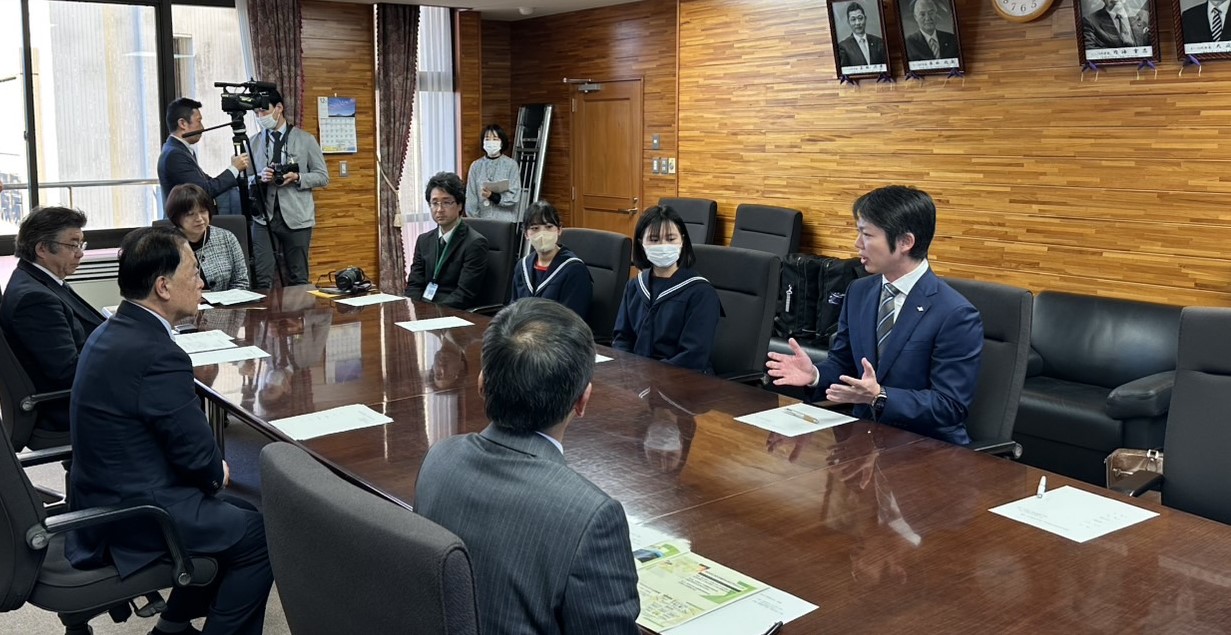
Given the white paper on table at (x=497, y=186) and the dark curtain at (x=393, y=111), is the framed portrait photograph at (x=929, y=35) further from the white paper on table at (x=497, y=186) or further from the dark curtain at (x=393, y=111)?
the dark curtain at (x=393, y=111)

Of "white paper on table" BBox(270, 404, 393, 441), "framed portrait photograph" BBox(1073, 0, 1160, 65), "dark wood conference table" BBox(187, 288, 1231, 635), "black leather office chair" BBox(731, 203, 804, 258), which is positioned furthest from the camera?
"black leather office chair" BBox(731, 203, 804, 258)

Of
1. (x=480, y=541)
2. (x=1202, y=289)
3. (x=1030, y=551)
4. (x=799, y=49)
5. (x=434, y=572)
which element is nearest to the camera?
(x=434, y=572)

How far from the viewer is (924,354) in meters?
3.11

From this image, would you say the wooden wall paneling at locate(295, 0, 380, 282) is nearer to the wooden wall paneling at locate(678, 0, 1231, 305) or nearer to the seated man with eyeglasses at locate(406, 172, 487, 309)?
the wooden wall paneling at locate(678, 0, 1231, 305)

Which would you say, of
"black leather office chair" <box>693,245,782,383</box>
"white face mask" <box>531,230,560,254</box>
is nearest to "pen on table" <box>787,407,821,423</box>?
"black leather office chair" <box>693,245,782,383</box>

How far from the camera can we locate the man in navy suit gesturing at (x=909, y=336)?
3.01 meters

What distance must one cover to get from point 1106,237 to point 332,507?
522cm

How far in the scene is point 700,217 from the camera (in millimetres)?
7930

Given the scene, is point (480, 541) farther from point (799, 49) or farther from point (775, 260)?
point (799, 49)

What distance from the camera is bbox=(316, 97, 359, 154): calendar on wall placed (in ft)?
28.2

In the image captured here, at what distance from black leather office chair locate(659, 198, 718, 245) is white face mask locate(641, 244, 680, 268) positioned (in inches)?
143

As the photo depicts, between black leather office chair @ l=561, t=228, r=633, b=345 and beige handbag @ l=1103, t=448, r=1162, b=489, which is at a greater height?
black leather office chair @ l=561, t=228, r=633, b=345

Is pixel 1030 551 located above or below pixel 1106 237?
below

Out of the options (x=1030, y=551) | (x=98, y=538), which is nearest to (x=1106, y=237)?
(x=1030, y=551)
